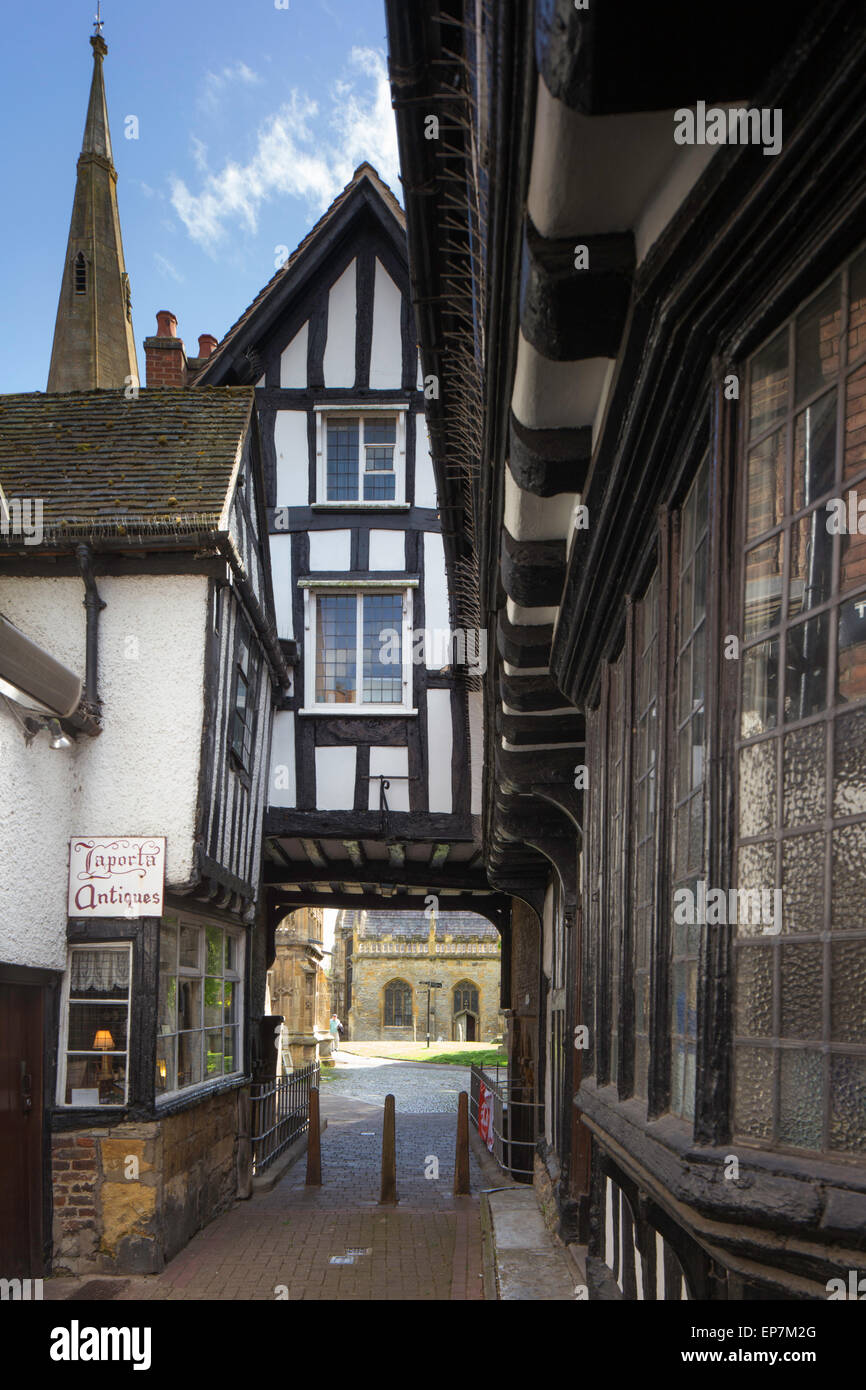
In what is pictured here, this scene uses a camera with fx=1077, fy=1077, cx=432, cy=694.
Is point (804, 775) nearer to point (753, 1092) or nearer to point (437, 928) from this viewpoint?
point (753, 1092)

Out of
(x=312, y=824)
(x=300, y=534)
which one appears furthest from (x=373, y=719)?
(x=300, y=534)

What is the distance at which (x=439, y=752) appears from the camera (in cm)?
1238

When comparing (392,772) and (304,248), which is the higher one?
(304,248)

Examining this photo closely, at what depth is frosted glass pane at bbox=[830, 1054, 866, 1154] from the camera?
6.17 ft

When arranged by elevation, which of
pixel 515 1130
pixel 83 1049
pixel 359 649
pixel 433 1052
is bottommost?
pixel 433 1052

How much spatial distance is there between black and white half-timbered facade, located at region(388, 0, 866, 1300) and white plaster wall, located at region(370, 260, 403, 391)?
389 inches

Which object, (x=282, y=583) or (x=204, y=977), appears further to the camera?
(x=282, y=583)

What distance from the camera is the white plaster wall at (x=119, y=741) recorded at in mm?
8500

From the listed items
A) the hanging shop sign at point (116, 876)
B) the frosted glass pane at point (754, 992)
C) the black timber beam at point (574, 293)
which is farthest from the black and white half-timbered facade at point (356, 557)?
the frosted glass pane at point (754, 992)

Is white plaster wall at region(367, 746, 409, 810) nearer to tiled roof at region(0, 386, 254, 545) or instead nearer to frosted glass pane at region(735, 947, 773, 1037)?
tiled roof at region(0, 386, 254, 545)

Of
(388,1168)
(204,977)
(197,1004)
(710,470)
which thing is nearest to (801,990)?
(710,470)

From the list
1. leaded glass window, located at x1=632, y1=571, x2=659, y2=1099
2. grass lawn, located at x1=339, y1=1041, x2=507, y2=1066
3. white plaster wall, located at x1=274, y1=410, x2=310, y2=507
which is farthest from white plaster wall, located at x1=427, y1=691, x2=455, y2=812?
grass lawn, located at x1=339, y1=1041, x2=507, y2=1066

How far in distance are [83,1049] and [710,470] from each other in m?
7.82

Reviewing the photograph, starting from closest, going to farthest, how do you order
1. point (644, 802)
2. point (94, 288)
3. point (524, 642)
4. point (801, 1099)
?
point (801, 1099), point (644, 802), point (524, 642), point (94, 288)
